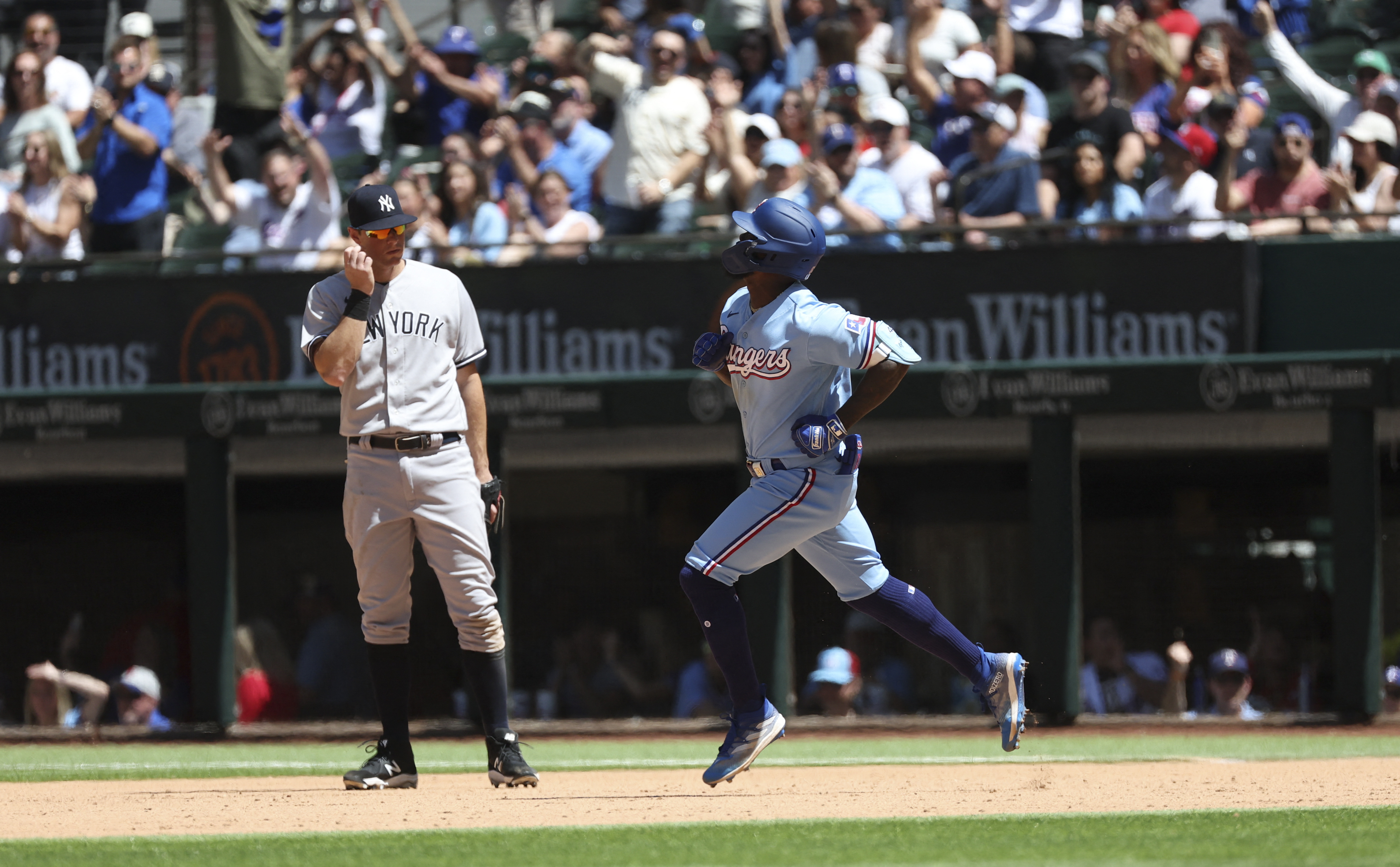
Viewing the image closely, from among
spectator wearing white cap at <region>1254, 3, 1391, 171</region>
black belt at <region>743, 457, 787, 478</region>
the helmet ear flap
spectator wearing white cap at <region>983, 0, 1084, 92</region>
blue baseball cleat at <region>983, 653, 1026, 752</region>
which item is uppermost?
spectator wearing white cap at <region>983, 0, 1084, 92</region>

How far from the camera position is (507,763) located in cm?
575

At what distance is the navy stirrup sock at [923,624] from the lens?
5547 millimetres

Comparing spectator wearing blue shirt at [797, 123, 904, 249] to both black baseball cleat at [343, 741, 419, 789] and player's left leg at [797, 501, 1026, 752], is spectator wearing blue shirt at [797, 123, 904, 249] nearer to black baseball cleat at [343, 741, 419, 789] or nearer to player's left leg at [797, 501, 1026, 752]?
player's left leg at [797, 501, 1026, 752]

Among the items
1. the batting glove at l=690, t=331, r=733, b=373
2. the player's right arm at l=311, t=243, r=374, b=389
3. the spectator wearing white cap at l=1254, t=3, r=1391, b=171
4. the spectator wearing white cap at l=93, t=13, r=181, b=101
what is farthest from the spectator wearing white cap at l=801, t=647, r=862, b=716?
the spectator wearing white cap at l=93, t=13, r=181, b=101

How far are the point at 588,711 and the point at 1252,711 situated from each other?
11.7 ft

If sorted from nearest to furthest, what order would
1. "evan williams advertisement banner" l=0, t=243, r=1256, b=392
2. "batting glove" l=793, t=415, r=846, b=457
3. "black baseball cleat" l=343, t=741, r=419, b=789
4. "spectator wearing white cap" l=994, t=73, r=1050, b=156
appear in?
"batting glove" l=793, t=415, r=846, b=457
"black baseball cleat" l=343, t=741, r=419, b=789
"evan williams advertisement banner" l=0, t=243, r=1256, b=392
"spectator wearing white cap" l=994, t=73, r=1050, b=156

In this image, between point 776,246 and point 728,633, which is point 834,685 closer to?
point 728,633

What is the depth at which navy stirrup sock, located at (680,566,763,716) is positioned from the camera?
17.9 feet

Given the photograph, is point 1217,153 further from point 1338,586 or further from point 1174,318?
point 1338,586

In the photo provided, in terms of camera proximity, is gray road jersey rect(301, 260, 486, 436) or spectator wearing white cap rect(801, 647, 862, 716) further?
spectator wearing white cap rect(801, 647, 862, 716)

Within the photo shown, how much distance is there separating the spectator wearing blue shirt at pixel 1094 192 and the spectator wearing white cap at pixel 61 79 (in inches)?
289

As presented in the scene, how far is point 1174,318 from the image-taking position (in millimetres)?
9820

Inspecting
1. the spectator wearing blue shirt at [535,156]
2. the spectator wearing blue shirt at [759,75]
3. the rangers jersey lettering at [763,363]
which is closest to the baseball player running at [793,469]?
the rangers jersey lettering at [763,363]

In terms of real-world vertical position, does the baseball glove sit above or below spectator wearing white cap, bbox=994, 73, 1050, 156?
below
